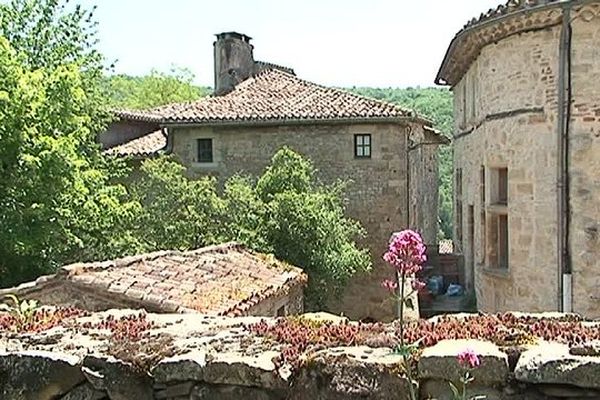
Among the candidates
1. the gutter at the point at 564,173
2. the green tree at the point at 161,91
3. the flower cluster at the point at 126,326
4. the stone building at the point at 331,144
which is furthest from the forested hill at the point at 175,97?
the flower cluster at the point at 126,326

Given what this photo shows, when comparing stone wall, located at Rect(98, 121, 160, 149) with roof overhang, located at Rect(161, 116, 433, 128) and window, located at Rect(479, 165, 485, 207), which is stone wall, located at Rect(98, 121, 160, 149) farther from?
window, located at Rect(479, 165, 485, 207)

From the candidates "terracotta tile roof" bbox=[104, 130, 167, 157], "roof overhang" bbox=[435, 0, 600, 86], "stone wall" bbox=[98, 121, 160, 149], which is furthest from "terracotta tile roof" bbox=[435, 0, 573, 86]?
"stone wall" bbox=[98, 121, 160, 149]

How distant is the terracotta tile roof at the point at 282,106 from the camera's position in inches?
807

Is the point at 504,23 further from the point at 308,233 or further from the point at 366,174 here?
the point at 366,174

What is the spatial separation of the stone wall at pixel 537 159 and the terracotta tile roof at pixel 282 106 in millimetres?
6250

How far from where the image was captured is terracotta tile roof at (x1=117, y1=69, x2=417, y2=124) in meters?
20.5

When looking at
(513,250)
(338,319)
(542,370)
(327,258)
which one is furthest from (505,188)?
(542,370)

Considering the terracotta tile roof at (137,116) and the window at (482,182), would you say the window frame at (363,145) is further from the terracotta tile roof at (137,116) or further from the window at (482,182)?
the terracotta tile roof at (137,116)

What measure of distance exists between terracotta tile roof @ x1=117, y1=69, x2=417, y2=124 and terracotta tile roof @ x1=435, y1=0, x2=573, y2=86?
5056mm

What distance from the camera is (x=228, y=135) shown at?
21.5 metres

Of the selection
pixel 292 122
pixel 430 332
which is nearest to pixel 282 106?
pixel 292 122

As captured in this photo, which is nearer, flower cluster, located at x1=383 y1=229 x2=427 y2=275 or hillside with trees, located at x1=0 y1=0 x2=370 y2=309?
flower cluster, located at x1=383 y1=229 x2=427 y2=275

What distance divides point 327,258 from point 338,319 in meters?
12.1

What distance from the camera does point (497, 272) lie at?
13555 millimetres
